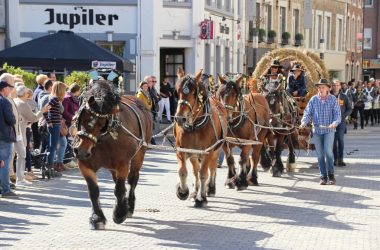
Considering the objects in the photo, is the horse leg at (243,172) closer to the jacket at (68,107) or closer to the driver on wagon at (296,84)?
the jacket at (68,107)

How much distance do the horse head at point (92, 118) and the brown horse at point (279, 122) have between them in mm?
6819

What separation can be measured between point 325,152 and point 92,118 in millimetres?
6265

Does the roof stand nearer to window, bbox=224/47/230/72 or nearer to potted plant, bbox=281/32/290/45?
window, bbox=224/47/230/72

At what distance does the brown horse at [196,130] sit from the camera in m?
12.2

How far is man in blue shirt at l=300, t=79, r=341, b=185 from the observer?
1559cm

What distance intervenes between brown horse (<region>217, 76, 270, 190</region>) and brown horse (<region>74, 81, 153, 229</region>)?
10.6 feet

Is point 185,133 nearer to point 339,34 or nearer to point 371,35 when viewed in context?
point 339,34

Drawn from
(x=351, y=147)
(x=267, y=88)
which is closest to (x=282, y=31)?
(x=351, y=147)

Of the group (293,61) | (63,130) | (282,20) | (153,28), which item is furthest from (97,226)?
(282,20)

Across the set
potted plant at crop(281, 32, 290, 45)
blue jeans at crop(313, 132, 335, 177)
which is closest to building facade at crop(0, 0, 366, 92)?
potted plant at crop(281, 32, 290, 45)

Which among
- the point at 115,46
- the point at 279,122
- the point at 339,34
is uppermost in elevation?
the point at 339,34

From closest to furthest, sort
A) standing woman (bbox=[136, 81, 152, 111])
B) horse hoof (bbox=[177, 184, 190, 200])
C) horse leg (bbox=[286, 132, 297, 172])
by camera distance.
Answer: horse hoof (bbox=[177, 184, 190, 200])
horse leg (bbox=[286, 132, 297, 172])
standing woman (bbox=[136, 81, 152, 111])

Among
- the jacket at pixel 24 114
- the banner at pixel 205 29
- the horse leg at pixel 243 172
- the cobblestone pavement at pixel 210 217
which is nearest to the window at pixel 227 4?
the banner at pixel 205 29

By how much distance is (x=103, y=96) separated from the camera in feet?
34.8
